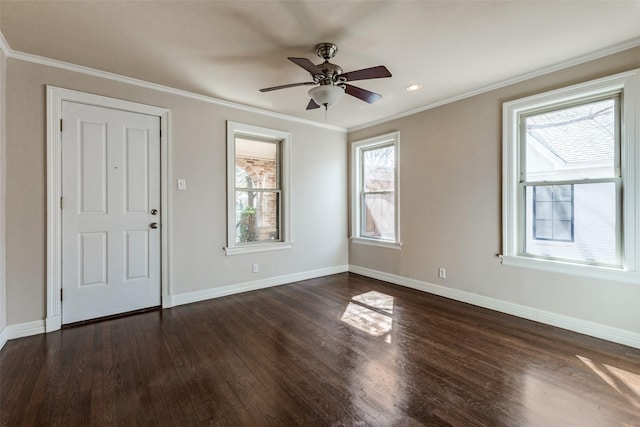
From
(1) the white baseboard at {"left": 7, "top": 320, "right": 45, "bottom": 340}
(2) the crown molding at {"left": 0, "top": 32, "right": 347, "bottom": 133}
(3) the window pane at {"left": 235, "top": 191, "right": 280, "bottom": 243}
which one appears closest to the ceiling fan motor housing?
(2) the crown molding at {"left": 0, "top": 32, "right": 347, "bottom": 133}

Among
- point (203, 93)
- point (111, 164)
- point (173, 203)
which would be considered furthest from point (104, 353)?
point (203, 93)

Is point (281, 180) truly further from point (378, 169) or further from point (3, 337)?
point (3, 337)

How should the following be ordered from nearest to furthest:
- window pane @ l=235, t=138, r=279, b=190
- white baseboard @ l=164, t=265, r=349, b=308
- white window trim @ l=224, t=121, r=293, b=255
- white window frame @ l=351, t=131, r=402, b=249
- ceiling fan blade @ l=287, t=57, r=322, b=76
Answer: ceiling fan blade @ l=287, t=57, r=322, b=76
white baseboard @ l=164, t=265, r=349, b=308
white window trim @ l=224, t=121, r=293, b=255
window pane @ l=235, t=138, r=279, b=190
white window frame @ l=351, t=131, r=402, b=249

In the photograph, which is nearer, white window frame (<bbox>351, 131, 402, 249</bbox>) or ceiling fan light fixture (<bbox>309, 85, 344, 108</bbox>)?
ceiling fan light fixture (<bbox>309, 85, 344, 108</bbox>)

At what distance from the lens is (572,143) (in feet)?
9.23

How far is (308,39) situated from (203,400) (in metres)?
2.69

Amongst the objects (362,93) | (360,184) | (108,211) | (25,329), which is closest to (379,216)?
(360,184)

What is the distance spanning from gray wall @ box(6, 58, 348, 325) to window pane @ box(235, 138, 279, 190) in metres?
0.28

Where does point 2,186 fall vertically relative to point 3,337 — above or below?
above

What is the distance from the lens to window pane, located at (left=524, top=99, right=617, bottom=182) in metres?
2.62

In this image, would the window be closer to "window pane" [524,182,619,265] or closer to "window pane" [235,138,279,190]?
"window pane" [524,182,619,265]

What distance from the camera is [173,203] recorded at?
3.41m

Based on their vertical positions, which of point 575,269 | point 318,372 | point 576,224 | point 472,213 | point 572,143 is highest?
point 572,143

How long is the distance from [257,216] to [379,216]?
1.97 metres
